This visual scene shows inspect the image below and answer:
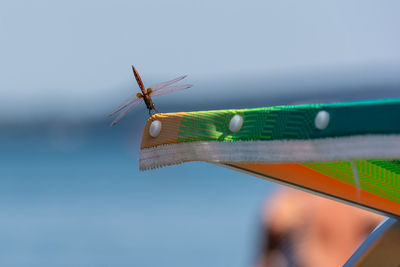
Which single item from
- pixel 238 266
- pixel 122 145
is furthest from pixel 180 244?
pixel 122 145

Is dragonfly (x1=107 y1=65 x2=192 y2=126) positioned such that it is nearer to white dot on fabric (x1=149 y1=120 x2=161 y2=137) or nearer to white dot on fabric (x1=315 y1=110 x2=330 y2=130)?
white dot on fabric (x1=149 y1=120 x2=161 y2=137)

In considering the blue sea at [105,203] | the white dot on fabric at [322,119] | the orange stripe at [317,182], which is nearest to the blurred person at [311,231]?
the blue sea at [105,203]

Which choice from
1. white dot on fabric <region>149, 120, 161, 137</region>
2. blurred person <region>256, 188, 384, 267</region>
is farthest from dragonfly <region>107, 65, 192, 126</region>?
blurred person <region>256, 188, 384, 267</region>

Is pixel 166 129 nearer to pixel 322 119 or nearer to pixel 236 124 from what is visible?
pixel 236 124

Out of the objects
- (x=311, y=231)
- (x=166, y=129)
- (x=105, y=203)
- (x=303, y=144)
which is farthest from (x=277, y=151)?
(x=105, y=203)

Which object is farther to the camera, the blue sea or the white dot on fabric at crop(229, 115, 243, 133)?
the blue sea

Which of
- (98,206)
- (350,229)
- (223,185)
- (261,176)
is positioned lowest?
(223,185)

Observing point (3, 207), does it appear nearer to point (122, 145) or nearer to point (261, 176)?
point (122, 145)
